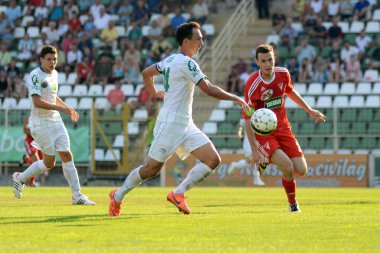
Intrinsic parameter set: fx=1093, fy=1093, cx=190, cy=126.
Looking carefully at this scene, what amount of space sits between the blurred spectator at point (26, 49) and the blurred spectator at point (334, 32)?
10.9 meters

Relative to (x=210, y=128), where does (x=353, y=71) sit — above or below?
above

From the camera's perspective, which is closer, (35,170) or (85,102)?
(35,170)

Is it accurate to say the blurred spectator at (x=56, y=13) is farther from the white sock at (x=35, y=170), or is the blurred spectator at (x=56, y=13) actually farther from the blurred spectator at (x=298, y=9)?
the white sock at (x=35, y=170)

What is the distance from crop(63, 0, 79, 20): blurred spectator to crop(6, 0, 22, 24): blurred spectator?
1.99 meters

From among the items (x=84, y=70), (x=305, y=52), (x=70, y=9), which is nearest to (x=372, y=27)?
(x=305, y=52)

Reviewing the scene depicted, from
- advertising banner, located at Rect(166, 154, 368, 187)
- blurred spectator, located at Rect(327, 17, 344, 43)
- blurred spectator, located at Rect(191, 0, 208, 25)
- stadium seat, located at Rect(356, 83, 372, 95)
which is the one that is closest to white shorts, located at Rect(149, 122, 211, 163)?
advertising banner, located at Rect(166, 154, 368, 187)

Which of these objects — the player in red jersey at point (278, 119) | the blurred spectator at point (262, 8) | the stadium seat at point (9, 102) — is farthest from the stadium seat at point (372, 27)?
the player in red jersey at point (278, 119)

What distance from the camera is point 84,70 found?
36406mm

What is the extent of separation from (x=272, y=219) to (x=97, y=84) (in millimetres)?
23303

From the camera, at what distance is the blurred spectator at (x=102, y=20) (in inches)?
1511

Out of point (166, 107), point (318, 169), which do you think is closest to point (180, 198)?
point (166, 107)

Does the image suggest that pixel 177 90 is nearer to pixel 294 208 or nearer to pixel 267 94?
pixel 267 94

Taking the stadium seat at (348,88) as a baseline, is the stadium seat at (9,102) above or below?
below

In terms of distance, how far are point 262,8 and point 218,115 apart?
20.8ft
